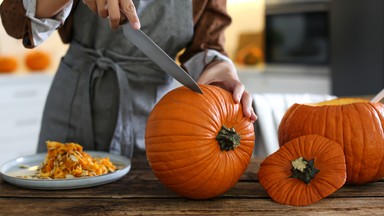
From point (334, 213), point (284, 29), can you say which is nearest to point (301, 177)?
point (334, 213)

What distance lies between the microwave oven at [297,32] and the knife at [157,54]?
241cm

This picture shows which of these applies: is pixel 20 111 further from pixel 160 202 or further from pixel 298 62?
pixel 160 202

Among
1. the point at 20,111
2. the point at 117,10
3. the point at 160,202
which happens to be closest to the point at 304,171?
the point at 160,202

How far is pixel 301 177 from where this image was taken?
2.74 ft

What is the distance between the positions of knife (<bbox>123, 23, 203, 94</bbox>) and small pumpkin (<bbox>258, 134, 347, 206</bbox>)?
0.18 metres

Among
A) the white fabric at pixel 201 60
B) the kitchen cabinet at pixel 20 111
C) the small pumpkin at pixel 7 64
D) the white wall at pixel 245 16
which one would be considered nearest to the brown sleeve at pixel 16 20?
the white fabric at pixel 201 60

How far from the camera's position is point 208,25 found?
1304mm

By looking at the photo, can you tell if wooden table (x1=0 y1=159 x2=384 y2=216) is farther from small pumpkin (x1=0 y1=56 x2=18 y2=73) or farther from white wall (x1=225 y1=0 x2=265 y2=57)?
white wall (x1=225 y1=0 x2=265 y2=57)

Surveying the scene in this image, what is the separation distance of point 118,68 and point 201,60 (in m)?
0.22

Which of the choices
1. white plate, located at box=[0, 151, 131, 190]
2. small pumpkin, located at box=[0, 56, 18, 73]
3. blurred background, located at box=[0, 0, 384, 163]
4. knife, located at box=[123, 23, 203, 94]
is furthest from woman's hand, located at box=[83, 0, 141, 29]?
small pumpkin, located at box=[0, 56, 18, 73]

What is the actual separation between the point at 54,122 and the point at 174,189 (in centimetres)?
64

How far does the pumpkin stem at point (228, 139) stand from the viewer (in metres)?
0.82

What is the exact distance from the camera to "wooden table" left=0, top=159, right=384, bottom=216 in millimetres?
790

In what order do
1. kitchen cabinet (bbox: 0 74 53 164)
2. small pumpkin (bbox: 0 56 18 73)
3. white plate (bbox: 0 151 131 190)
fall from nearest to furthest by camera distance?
white plate (bbox: 0 151 131 190) → kitchen cabinet (bbox: 0 74 53 164) → small pumpkin (bbox: 0 56 18 73)
